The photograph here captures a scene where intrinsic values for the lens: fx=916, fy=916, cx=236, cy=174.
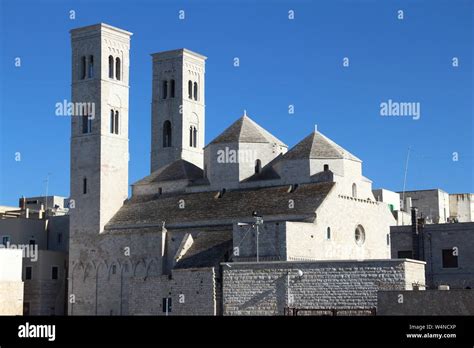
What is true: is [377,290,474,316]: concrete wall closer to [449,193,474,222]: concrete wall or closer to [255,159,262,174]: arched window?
[255,159,262,174]: arched window

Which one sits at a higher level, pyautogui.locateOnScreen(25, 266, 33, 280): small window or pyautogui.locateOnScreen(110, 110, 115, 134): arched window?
pyautogui.locateOnScreen(110, 110, 115, 134): arched window

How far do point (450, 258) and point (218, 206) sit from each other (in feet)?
43.8

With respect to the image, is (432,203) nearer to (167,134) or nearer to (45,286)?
(167,134)

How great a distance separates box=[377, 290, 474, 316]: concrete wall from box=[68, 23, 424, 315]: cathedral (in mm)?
4471

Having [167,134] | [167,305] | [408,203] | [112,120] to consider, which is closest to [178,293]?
[167,305]

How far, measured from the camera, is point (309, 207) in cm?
4803

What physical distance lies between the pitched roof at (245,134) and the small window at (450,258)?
12623mm

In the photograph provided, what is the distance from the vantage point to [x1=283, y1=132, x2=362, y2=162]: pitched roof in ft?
168

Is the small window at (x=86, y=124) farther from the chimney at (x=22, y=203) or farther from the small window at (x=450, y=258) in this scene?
the small window at (x=450, y=258)

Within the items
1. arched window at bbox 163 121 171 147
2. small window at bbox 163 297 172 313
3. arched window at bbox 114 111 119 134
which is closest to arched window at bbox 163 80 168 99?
arched window at bbox 163 121 171 147

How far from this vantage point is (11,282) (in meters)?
52.7

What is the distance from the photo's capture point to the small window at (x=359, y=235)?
51.0 m
